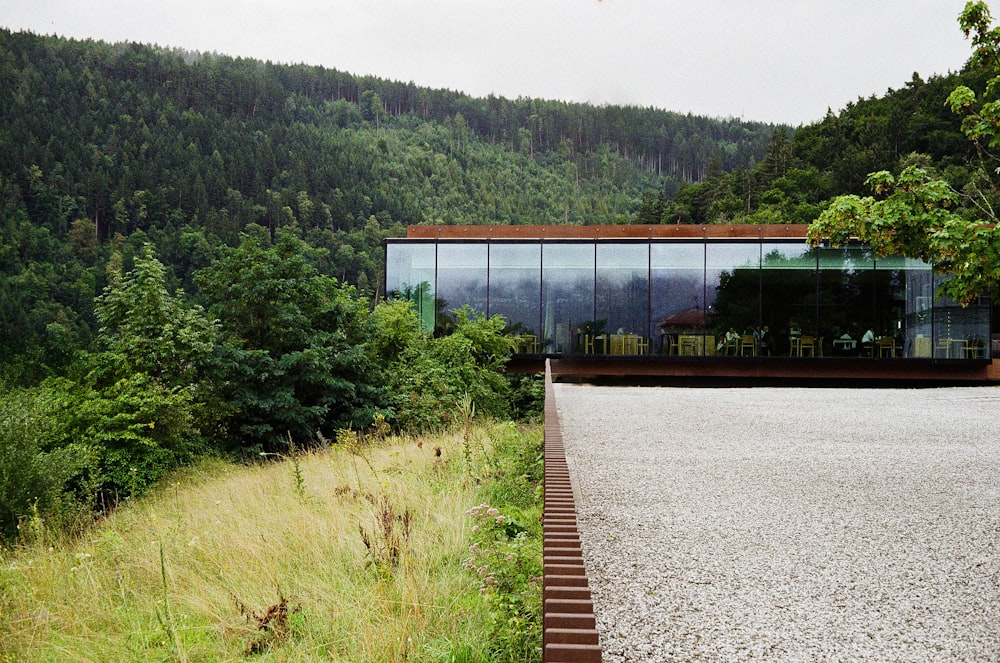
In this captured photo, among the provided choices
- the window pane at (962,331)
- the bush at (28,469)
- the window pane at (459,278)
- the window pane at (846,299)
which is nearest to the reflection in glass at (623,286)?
the window pane at (459,278)

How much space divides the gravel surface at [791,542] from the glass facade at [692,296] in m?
14.5

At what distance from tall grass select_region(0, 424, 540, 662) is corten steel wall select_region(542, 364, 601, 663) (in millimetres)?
772

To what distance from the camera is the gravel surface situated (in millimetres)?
3906

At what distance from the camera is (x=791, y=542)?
550cm

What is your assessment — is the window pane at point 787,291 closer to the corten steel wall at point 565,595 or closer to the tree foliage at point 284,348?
Result: the tree foliage at point 284,348

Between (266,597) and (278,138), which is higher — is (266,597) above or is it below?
below

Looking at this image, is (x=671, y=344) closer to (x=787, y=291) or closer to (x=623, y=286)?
(x=623, y=286)

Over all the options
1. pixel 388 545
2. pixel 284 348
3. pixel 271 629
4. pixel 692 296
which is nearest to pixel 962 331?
pixel 692 296

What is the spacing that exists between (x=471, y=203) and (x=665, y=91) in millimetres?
91814

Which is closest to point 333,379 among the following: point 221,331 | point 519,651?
point 221,331

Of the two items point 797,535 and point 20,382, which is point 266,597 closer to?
point 797,535

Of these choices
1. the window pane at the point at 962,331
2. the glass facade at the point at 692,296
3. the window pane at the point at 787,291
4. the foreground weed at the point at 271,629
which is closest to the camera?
the foreground weed at the point at 271,629

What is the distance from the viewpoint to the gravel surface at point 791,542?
3906 mm

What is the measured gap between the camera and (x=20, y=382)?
52.5 ft
